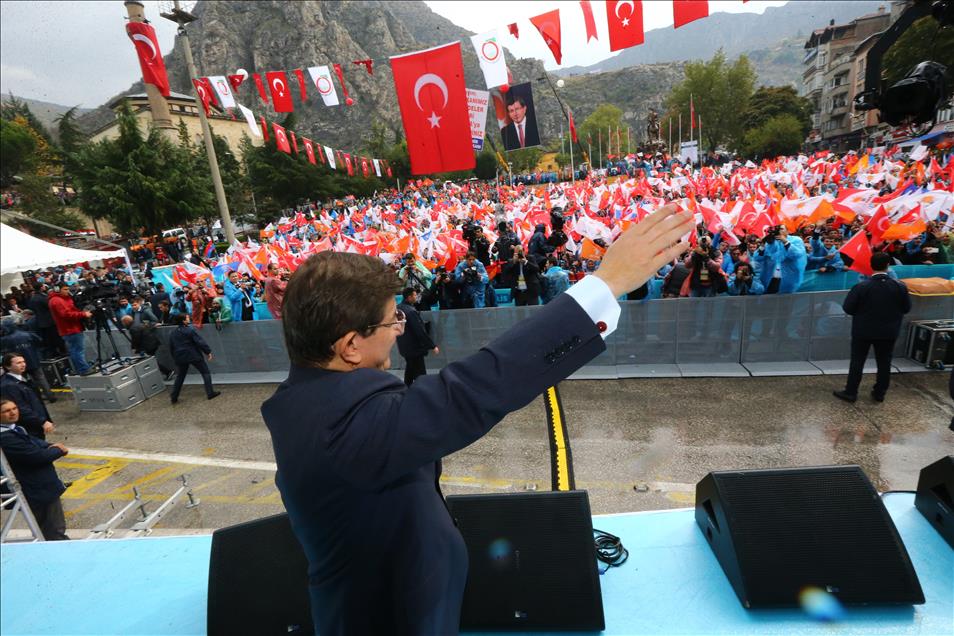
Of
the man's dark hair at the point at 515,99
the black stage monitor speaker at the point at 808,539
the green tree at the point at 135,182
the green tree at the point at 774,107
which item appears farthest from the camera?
the green tree at the point at 774,107

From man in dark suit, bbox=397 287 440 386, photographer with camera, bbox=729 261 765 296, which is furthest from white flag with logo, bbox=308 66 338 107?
photographer with camera, bbox=729 261 765 296

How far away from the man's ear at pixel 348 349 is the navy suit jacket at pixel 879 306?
252 inches

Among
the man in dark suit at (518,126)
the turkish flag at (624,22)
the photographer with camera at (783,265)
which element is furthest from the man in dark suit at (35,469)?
the man in dark suit at (518,126)

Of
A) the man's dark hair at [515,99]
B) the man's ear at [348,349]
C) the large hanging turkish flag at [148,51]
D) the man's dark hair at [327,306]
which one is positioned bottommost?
the man's ear at [348,349]

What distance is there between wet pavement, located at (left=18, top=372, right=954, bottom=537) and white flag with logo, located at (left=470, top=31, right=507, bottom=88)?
7.64 m

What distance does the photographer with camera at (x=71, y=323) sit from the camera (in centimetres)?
895

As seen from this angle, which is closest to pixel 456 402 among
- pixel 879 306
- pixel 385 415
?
pixel 385 415

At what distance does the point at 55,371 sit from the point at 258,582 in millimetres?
10808

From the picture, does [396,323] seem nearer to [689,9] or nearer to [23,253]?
[23,253]

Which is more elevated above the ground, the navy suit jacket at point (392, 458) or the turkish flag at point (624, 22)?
the turkish flag at point (624, 22)

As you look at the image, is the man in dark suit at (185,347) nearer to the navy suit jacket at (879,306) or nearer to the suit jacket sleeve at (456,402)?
the suit jacket sleeve at (456,402)

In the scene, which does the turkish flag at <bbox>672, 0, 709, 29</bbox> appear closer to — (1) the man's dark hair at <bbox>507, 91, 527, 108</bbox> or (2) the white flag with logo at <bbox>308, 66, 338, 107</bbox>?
(1) the man's dark hair at <bbox>507, 91, 527, 108</bbox>

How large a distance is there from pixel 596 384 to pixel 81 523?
6.52 meters

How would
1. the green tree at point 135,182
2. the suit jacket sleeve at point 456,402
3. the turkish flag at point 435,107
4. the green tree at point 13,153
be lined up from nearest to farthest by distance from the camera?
the suit jacket sleeve at point 456,402
the turkish flag at point 435,107
the green tree at point 135,182
the green tree at point 13,153
